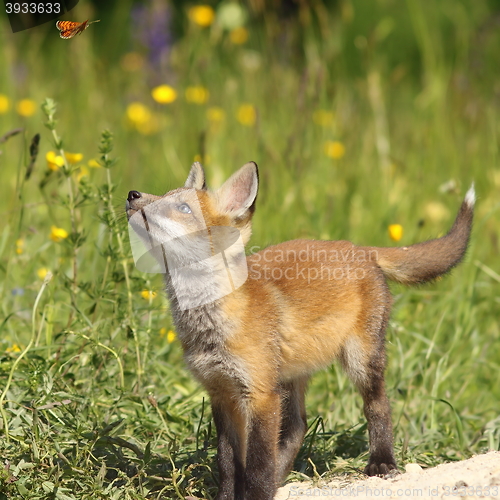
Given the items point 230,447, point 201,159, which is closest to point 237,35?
point 201,159

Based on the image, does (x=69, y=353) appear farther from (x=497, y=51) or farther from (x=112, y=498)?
(x=497, y=51)

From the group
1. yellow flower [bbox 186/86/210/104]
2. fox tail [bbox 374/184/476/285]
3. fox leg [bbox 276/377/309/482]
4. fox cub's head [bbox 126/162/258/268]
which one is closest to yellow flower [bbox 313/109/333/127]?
yellow flower [bbox 186/86/210/104]

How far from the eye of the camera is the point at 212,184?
5160 millimetres

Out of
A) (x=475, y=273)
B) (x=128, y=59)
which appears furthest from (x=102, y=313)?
(x=128, y=59)

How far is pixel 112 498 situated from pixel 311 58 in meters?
4.12

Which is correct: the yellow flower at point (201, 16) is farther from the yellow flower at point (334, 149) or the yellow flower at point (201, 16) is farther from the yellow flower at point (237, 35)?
the yellow flower at point (334, 149)

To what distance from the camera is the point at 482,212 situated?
18.1ft

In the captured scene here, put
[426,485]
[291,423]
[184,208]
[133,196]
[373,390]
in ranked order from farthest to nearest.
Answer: [291,423] → [373,390] → [184,208] → [133,196] → [426,485]

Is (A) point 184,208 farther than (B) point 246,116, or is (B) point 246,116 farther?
(B) point 246,116

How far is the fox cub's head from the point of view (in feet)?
9.45

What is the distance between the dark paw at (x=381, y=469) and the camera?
2.99 m

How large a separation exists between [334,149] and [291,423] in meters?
2.72

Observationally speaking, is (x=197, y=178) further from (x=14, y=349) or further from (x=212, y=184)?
(x=212, y=184)

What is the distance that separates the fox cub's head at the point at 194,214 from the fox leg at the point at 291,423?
2.56 ft
